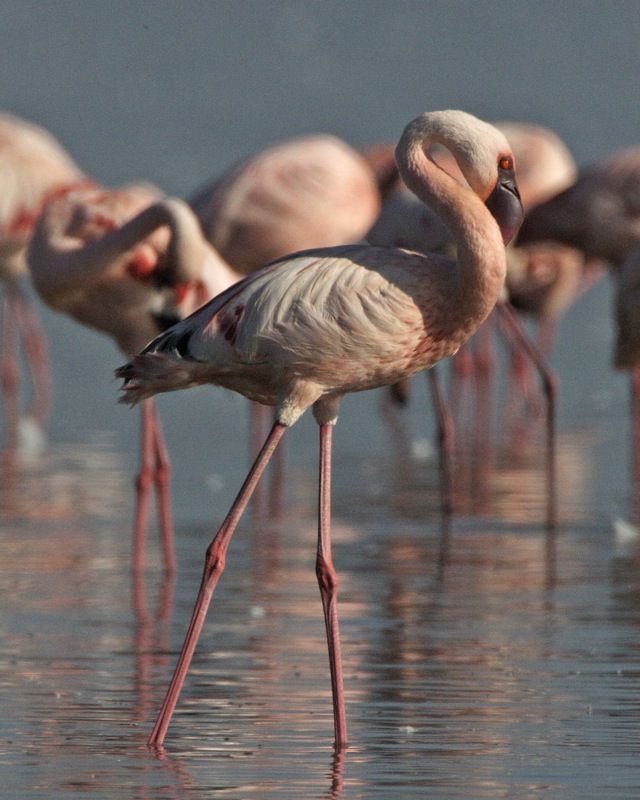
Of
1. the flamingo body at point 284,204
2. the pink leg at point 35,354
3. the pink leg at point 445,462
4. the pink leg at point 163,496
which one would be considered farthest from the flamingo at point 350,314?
the pink leg at point 35,354

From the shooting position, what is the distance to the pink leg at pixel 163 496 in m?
8.00

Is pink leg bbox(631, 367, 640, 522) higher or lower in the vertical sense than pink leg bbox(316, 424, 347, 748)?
lower

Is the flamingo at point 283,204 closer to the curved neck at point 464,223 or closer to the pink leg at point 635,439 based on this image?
the pink leg at point 635,439

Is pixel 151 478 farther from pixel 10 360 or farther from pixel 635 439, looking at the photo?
pixel 10 360

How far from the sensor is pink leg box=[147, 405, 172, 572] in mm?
8000

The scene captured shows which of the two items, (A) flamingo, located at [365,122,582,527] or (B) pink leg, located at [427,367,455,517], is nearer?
(B) pink leg, located at [427,367,455,517]

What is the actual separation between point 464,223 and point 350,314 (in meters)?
0.42

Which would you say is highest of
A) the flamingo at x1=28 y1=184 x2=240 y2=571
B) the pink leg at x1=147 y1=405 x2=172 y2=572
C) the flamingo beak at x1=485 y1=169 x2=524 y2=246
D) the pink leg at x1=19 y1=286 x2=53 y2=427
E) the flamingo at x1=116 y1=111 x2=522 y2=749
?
the flamingo beak at x1=485 y1=169 x2=524 y2=246

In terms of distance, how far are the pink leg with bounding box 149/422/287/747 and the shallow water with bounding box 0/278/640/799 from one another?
84 mm

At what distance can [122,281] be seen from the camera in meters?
8.48

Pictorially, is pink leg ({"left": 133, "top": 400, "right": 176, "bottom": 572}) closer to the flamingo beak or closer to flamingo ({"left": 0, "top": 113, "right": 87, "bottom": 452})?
the flamingo beak

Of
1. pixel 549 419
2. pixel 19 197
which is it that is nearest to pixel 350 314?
pixel 549 419

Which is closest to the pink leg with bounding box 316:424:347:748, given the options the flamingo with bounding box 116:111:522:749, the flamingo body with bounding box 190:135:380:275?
the flamingo with bounding box 116:111:522:749

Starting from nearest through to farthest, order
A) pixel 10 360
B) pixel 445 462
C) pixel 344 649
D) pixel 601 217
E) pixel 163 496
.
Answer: pixel 344 649
pixel 163 496
pixel 445 462
pixel 601 217
pixel 10 360
